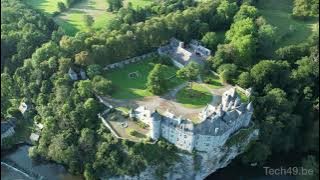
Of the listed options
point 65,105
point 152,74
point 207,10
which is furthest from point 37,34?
point 207,10

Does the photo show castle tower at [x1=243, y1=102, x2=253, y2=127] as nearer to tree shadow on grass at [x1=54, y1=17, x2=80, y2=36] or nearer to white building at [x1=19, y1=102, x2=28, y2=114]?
white building at [x1=19, y1=102, x2=28, y2=114]

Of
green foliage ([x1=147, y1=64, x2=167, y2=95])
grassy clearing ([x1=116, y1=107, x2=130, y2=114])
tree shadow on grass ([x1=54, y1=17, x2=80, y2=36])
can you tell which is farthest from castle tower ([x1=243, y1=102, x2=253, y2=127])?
tree shadow on grass ([x1=54, y1=17, x2=80, y2=36])

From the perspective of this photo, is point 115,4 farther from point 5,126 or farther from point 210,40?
point 5,126

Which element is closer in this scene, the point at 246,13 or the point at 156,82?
the point at 156,82

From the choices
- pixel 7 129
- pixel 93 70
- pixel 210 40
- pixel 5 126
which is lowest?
pixel 7 129

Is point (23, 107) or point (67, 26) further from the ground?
point (67, 26)

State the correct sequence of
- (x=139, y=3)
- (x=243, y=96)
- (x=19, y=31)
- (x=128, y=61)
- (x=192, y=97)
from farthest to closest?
(x=139, y=3) → (x=19, y=31) → (x=128, y=61) → (x=243, y=96) → (x=192, y=97)

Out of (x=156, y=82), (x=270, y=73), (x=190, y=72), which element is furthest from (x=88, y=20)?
(x=270, y=73)
